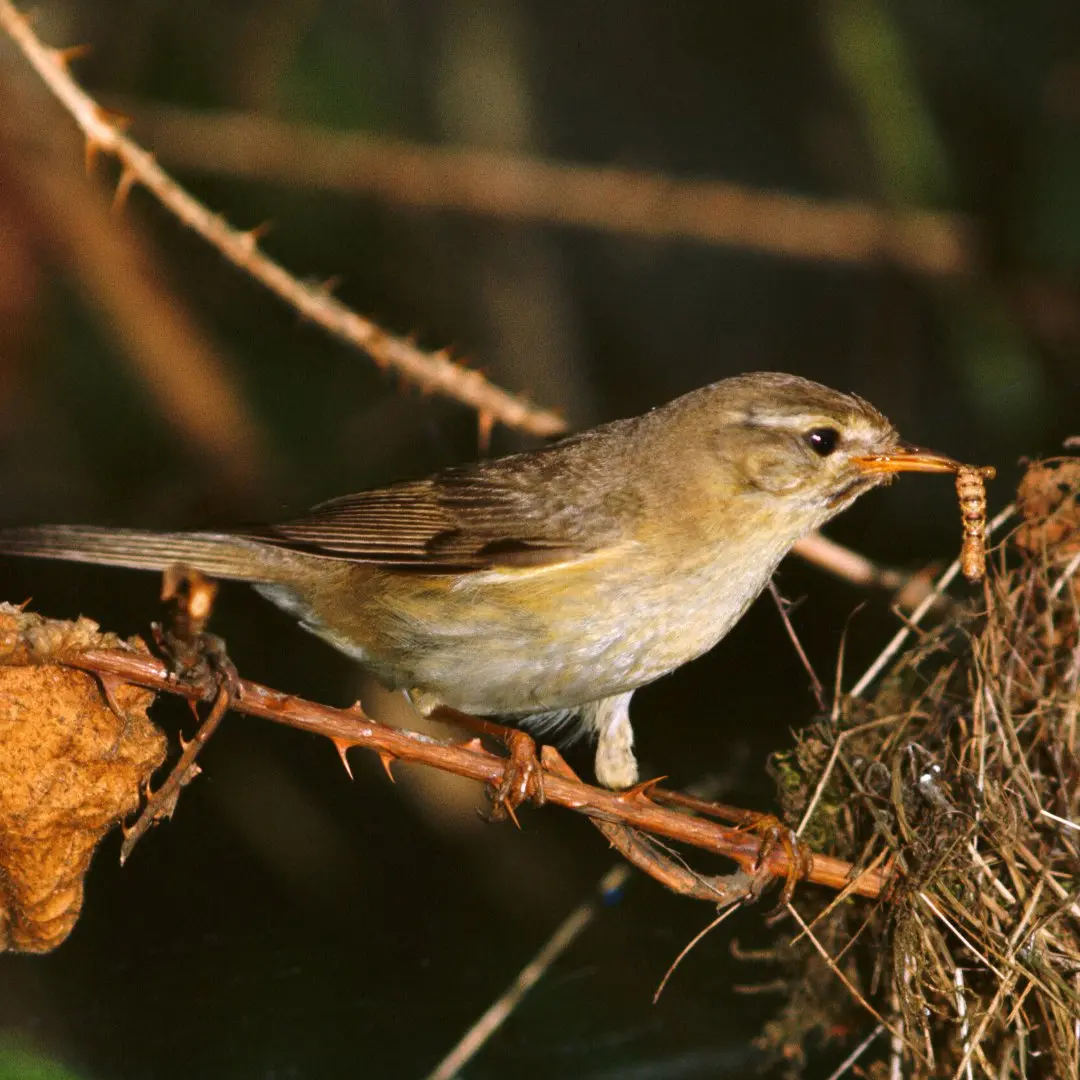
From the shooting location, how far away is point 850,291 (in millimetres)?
5941

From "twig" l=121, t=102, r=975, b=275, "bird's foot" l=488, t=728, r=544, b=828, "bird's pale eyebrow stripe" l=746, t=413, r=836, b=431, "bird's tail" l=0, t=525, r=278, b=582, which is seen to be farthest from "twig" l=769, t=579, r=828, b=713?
"twig" l=121, t=102, r=975, b=275

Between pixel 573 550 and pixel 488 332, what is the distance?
8.87ft

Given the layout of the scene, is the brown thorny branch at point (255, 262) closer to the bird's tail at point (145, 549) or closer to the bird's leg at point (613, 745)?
the bird's tail at point (145, 549)

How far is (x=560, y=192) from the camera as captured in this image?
5.52 meters

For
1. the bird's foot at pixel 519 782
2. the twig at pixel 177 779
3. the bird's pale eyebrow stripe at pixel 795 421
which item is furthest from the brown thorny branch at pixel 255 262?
the twig at pixel 177 779

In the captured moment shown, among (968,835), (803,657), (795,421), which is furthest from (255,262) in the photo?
(968,835)

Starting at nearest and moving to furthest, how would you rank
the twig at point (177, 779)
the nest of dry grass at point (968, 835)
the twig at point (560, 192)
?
the twig at point (177, 779) < the nest of dry grass at point (968, 835) < the twig at point (560, 192)

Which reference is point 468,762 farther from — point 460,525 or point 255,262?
point 255,262

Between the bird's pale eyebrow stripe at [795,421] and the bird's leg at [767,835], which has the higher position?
the bird's pale eyebrow stripe at [795,421]

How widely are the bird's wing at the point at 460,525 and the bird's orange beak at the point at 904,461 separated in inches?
26.5

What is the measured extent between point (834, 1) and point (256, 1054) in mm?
4387

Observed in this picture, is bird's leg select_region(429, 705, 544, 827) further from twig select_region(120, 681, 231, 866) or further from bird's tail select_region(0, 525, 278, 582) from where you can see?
bird's tail select_region(0, 525, 278, 582)

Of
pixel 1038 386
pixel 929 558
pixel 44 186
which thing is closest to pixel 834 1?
pixel 1038 386

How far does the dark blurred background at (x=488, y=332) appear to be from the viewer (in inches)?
149
